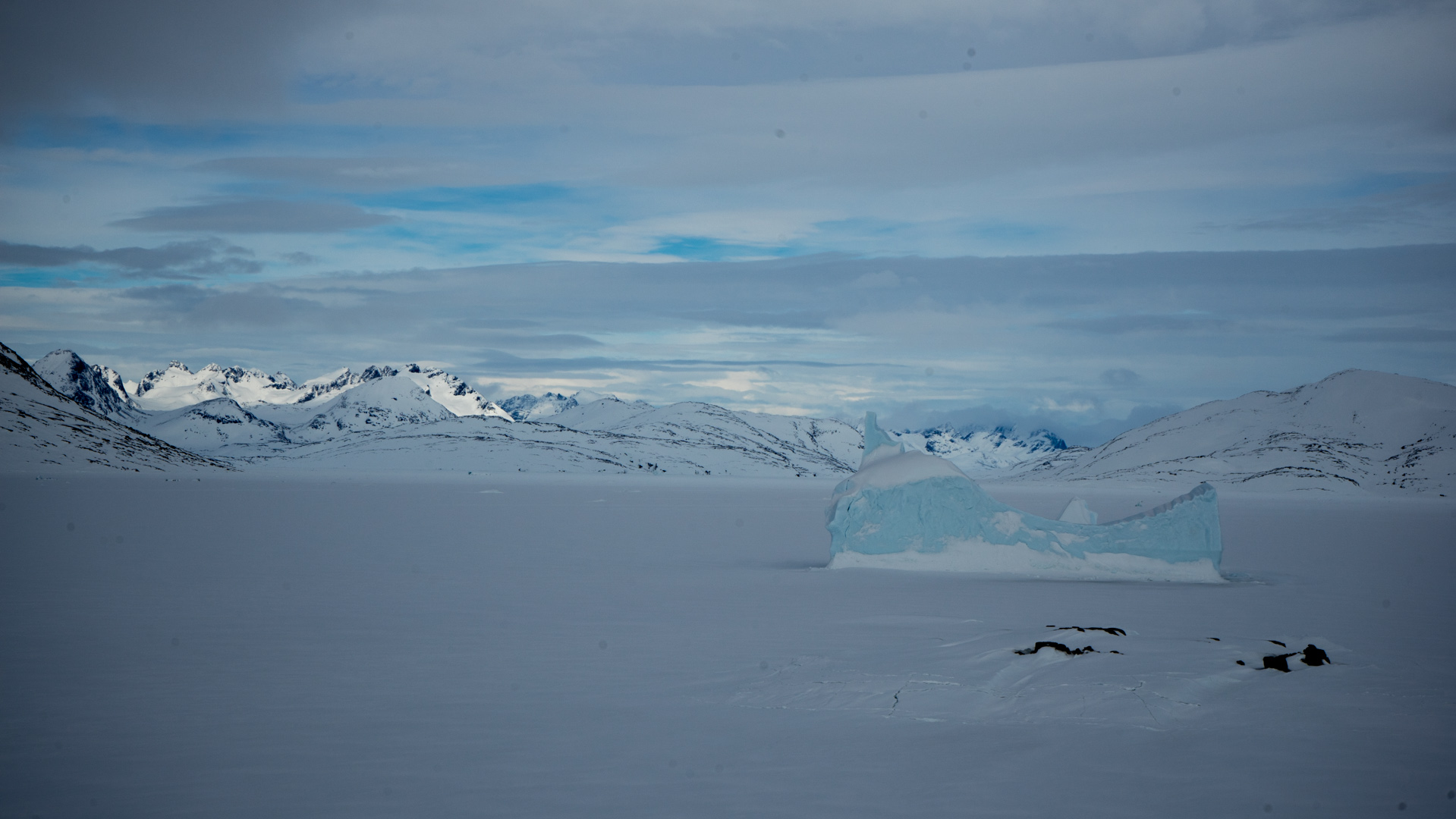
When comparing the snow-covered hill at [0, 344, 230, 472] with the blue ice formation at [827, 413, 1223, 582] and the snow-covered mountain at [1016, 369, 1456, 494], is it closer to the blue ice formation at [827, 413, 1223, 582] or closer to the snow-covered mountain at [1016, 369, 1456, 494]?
the blue ice formation at [827, 413, 1223, 582]

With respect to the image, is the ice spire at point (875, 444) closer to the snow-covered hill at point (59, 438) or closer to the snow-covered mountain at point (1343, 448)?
the snow-covered hill at point (59, 438)

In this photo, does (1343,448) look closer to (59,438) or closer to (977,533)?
(977,533)

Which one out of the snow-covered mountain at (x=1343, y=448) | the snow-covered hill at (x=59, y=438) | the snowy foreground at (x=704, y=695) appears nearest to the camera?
the snowy foreground at (x=704, y=695)

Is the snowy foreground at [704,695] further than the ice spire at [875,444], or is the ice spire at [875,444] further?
the ice spire at [875,444]

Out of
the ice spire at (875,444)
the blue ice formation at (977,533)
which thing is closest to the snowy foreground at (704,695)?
the blue ice formation at (977,533)

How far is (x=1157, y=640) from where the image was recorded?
49.8 ft

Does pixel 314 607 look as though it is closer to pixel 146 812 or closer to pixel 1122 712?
pixel 146 812

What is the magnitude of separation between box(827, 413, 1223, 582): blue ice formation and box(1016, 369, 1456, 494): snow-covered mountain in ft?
467

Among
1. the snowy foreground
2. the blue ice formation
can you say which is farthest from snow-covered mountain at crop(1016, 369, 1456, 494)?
the snowy foreground

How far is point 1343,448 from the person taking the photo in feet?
567

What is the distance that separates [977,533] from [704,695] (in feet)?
57.6

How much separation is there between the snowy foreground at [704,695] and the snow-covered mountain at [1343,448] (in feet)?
493

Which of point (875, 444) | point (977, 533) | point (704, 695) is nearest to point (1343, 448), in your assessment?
point (875, 444)

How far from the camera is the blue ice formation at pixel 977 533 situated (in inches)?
1065
